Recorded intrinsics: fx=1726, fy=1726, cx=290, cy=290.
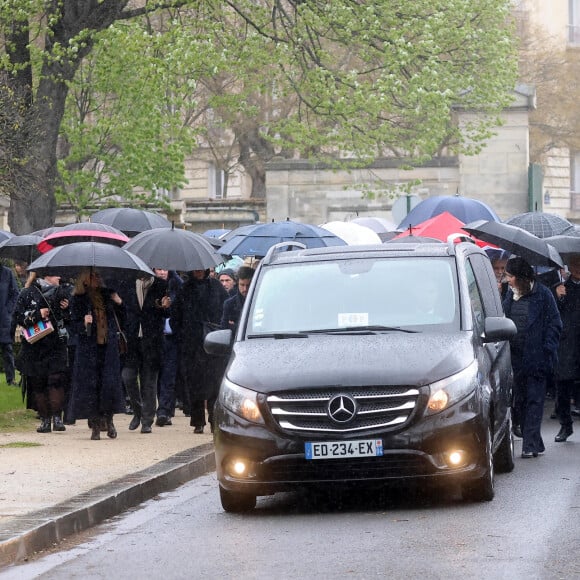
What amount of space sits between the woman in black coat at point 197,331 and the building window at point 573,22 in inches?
2238

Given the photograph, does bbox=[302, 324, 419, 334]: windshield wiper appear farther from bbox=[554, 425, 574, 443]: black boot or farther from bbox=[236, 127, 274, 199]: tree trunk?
bbox=[236, 127, 274, 199]: tree trunk

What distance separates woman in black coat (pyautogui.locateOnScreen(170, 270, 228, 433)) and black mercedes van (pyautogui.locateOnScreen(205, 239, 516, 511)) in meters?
4.79

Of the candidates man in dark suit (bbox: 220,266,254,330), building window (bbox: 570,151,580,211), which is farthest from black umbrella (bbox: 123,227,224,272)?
building window (bbox: 570,151,580,211)

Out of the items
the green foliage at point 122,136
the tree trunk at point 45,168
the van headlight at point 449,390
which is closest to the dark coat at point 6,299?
the tree trunk at point 45,168

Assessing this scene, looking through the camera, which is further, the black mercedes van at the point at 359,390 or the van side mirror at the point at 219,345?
the van side mirror at the point at 219,345

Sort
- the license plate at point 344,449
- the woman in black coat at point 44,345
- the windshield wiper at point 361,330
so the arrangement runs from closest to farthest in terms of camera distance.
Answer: the license plate at point 344,449 < the windshield wiper at point 361,330 < the woman in black coat at point 44,345

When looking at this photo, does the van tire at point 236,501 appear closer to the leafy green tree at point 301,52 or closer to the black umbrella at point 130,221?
the black umbrella at point 130,221

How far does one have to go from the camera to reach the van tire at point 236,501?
11.4 meters

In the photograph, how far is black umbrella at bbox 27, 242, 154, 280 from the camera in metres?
15.9

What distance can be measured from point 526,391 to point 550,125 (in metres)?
45.7

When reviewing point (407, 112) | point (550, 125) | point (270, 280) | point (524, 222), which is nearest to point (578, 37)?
point (550, 125)

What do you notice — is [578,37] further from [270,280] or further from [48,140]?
[270,280]

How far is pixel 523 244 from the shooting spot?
16.3 meters

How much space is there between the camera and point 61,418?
18.1m
